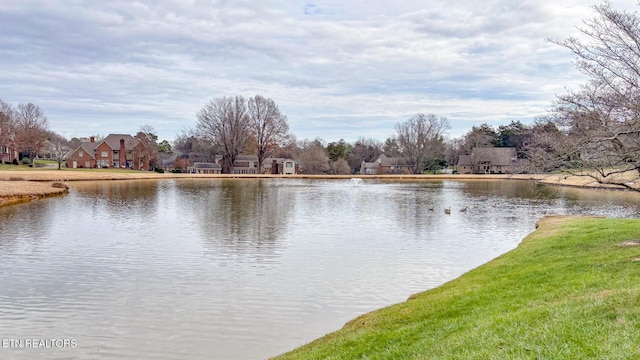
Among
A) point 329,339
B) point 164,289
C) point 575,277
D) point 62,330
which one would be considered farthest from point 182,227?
point 575,277

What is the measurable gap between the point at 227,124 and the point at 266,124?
7.65m

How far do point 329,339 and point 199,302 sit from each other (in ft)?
15.8

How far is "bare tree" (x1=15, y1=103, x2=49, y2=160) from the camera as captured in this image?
87875 millimetres

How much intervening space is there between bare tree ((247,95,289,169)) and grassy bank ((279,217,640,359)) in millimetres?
86693

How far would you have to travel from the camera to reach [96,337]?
982 centimetres

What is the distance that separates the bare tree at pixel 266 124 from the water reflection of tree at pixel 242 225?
58.1 m

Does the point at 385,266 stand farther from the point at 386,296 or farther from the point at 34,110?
the point at 34,110

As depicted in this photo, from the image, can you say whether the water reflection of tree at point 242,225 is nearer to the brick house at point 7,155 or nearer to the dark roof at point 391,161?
the brick house at point 7,155

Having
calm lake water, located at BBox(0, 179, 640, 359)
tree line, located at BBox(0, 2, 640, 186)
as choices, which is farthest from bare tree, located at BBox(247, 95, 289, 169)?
calm lake water, located at BBox(0, 179, 640, 359)

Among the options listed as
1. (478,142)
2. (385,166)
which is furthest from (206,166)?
(478,142)

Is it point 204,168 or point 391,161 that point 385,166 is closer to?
point 391,161

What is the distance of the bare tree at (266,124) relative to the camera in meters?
96.4

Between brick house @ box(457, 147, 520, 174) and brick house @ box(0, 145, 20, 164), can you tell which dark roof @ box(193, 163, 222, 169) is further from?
brick house @ box(457, 147, 520, 174)

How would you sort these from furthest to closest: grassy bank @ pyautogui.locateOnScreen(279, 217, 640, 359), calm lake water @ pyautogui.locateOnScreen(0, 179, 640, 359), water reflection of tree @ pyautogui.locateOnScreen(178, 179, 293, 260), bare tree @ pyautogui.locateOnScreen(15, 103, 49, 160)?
bare tree @ pyautogui.locateOnScreen(15, 103, 49, 160), water reflection of tree @ pyautogui.locateOnScreen(178, 179, 293, 260), calm lake water @ pyautogui.locateOnScreen(0, 179, 640, 359), grassy bank @ pyautogui.locateOnScreen(279, 217, 640, 359)
